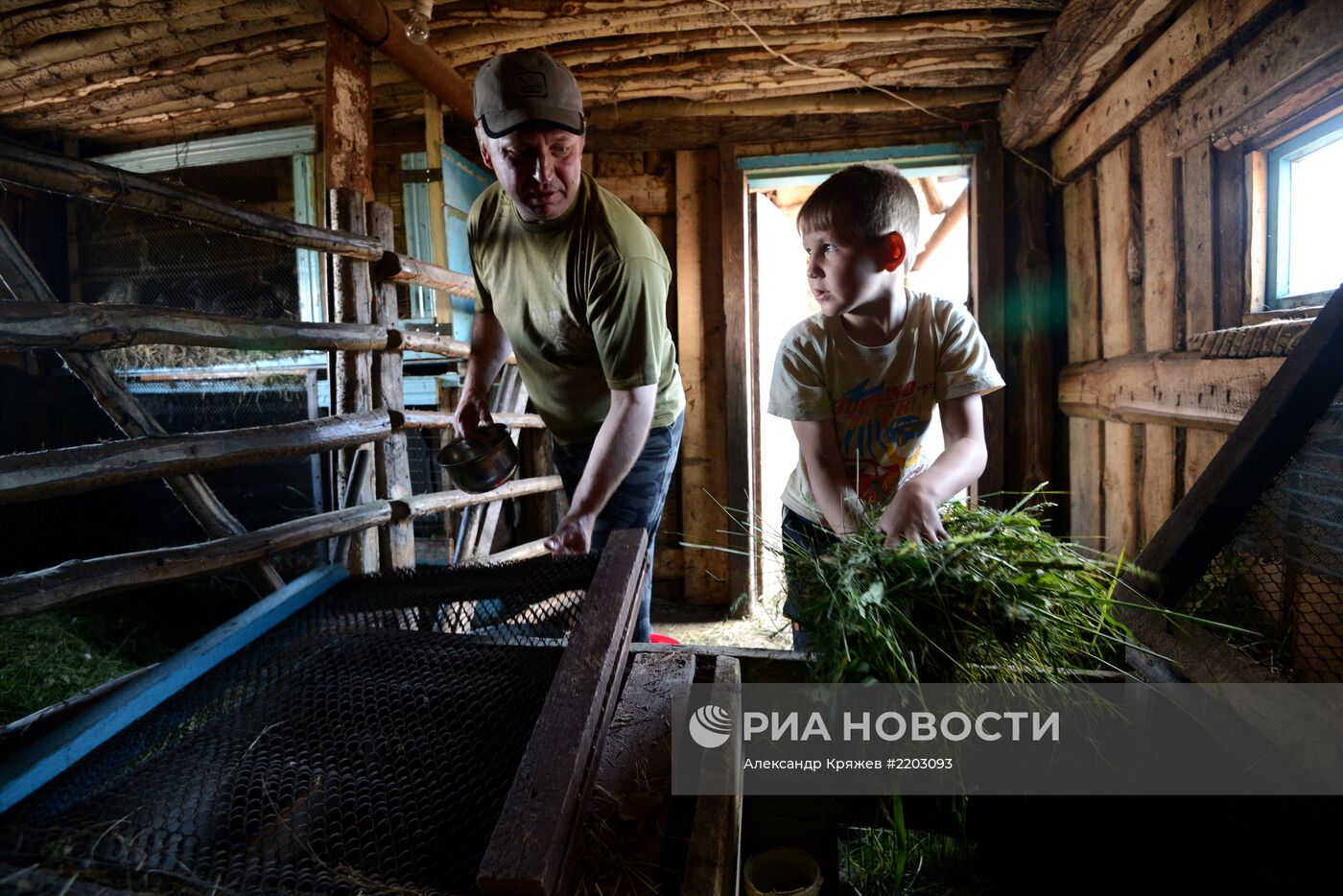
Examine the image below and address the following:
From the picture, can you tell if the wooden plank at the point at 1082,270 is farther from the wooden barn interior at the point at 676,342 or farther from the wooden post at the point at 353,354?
the wooden post at the point at 353,354

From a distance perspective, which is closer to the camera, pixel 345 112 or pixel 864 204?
pixel 864 204

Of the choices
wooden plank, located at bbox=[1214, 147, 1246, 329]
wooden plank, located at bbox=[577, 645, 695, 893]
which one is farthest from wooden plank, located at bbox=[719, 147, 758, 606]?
wooden plank, located at bbox=[577, 645, 695, 893]

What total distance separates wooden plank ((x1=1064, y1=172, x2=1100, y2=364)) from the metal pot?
3.64 metres

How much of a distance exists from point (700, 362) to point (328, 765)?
13.6 ft

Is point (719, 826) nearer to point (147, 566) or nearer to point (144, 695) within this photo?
point (144, 695)

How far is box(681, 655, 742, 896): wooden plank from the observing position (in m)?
1.10

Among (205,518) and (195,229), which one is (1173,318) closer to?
Result: (205,518)

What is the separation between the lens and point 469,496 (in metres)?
3.95

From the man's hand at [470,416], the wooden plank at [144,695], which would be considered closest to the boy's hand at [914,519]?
the man's hand at [470,416]

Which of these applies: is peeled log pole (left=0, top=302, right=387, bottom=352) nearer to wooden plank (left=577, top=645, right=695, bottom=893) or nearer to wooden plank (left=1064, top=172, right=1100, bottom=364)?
wooden plank (left=577, top=645, right=695, bottom=893)

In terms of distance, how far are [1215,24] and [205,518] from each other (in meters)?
4.30

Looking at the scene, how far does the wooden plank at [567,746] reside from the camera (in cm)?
97

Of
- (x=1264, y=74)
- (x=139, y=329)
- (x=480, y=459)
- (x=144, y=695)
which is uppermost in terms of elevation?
(x=1264, y=74)

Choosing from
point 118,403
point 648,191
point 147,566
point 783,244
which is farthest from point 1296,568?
point 783,244
